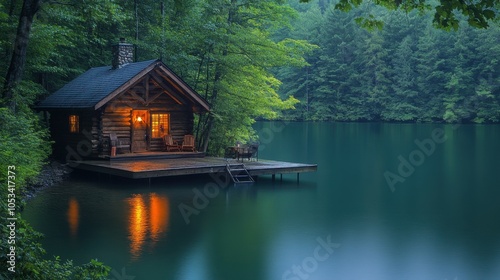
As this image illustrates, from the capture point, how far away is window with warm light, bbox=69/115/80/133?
24.5 meters

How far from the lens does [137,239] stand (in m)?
13.0

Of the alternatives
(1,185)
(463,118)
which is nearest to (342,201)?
(1,185)

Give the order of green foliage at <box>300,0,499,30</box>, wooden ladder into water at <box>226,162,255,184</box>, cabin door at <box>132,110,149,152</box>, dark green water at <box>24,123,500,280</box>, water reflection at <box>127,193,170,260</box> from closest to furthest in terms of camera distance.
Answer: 1. green foliage at <box>300,0,499,30</box>
2. dark green water at <box>24,123,500,280</box>
3. water reflection at <box>127,193,170,260</box>
4. wooden ladder into water at <box>226,162,255,184</box>
5. cabin door at <box>132,110,149,152</box>

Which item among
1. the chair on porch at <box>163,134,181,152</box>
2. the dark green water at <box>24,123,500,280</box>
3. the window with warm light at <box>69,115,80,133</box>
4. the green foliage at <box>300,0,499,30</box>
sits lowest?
the dark green water at <box>24,123,500,280</box>

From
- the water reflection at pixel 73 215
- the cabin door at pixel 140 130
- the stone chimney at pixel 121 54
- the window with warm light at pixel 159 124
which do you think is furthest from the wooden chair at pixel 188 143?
the water reflection at pixel 73 215

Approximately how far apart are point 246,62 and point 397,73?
47137mm

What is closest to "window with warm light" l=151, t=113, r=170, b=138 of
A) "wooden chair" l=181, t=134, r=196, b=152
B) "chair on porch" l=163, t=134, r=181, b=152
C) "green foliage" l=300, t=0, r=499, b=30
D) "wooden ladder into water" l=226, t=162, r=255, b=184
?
"chair on porch" l=163, t=134, r=181, b=152

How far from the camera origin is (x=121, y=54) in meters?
25.6

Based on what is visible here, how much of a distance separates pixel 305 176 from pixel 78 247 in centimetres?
1452

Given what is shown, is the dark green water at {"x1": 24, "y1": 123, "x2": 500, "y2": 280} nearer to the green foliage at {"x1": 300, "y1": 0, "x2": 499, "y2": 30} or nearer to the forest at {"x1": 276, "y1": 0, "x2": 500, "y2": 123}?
the green foliage at {"x1": 300, "y1": 0, "x2": 499, "y2": 30}

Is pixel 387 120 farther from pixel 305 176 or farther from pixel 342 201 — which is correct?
pixel 342 201

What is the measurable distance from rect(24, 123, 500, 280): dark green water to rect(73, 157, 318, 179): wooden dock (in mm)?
565

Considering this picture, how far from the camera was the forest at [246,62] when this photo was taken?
47.6ft

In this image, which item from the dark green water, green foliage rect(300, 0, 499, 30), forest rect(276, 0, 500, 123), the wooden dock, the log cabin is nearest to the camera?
green foliage rect(300, 0, 499, 30)
